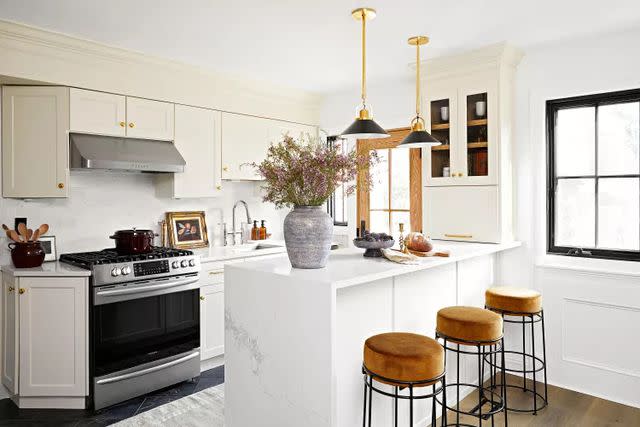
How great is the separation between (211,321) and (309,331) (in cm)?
200

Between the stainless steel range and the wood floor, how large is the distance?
198 cm

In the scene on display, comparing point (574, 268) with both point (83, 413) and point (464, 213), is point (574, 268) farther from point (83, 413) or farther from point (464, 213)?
point (83, 413)

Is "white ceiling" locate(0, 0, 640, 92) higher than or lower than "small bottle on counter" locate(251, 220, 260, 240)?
higher

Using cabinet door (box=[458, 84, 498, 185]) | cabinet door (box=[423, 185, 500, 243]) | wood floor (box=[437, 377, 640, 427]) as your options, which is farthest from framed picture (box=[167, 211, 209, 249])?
wood floor (box=[437, 377, 640, 427])

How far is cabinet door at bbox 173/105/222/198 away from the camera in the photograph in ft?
13.1

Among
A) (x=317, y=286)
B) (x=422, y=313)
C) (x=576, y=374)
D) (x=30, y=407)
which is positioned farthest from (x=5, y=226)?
(x=576, y=374)

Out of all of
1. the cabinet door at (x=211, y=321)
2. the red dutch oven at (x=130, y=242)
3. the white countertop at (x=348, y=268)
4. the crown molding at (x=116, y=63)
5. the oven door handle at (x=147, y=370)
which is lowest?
the oven door handle at (x=147, y=370)

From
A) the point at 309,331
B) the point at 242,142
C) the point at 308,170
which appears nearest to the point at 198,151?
the point at 242,142

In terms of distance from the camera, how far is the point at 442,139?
391 centimetres

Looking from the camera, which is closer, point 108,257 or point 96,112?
point 108,257

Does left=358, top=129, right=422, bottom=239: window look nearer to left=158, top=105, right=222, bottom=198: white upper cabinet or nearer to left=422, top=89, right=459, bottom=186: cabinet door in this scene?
left=422, top=89, right=459, bottom=186: cabinet door

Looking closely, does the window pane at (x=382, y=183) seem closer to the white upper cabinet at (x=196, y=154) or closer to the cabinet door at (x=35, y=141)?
the white upper cabinet at (x=196, y=154)

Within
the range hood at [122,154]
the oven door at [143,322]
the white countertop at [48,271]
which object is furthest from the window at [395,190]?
the white countertop at [48,271]

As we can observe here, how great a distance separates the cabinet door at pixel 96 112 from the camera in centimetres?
334
